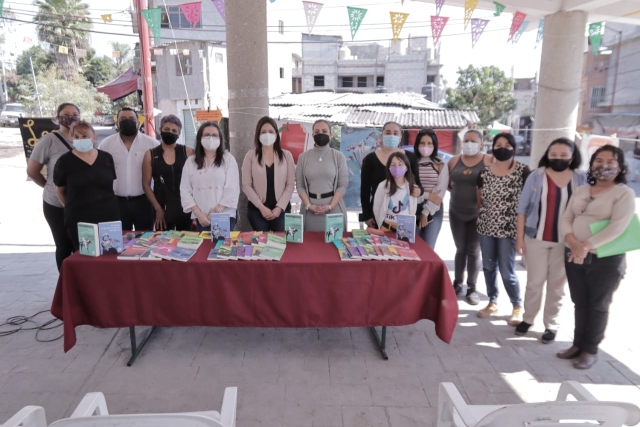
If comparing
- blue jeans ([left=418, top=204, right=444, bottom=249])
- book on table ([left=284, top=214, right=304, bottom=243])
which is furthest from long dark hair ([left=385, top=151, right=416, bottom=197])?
book on table ([left=284, top=214, right=304, bottom=243])

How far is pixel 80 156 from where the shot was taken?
306cm

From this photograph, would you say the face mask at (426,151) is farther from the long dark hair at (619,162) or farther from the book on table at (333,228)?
the long dark hair at (619,162)

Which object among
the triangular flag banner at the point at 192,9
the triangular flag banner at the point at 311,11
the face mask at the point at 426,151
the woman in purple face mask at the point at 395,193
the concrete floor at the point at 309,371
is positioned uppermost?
the triangular flag banner at the point at 192,9

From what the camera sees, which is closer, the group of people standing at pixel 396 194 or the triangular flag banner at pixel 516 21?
the group of people standing at pixel 396 194

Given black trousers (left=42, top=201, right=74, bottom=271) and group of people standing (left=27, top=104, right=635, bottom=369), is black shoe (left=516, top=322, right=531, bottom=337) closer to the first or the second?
group of people standing (left=27, top=104, right=635, bottom=369)

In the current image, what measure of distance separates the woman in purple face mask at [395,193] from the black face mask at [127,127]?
207 cm

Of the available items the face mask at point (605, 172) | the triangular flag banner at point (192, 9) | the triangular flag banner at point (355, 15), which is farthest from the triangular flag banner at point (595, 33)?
the triangular flag banner at point (192, 9)

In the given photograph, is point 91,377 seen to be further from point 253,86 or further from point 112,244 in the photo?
point 253,86

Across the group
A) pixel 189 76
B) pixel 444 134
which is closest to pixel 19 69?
pixel 189 76

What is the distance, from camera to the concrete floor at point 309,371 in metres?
2.51

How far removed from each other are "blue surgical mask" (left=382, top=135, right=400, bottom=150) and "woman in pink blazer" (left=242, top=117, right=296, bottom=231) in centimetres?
81

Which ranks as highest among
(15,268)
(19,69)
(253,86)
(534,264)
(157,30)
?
(19,69)

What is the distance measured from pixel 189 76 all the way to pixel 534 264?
17.7 m

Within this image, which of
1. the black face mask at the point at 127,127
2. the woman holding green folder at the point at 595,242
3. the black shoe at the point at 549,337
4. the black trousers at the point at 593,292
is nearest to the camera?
the woman holding green folder at the point at 595,242
